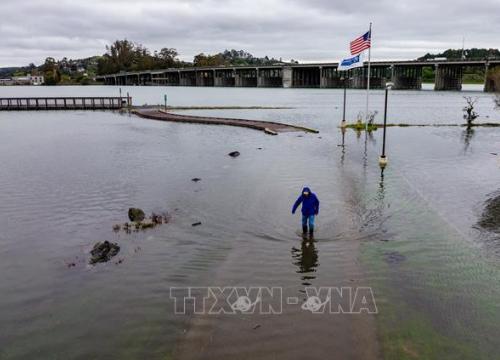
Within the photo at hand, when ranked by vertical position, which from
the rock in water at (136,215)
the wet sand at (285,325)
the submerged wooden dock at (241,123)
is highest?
the submerged wooden dock at (241,123)

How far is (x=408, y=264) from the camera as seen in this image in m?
13.6

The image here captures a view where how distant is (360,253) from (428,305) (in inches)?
133

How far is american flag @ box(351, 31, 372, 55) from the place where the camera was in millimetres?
38500

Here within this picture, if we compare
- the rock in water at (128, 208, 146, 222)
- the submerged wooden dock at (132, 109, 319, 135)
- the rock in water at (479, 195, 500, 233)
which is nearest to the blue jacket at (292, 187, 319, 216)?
the rock in water at (128, 208, 146, 222)

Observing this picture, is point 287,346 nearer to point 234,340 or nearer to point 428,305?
point 234,340

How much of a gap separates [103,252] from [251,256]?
4.63 m

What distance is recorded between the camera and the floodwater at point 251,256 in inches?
387

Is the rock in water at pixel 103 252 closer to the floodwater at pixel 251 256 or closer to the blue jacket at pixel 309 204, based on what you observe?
the floodwater at pixel 251 256

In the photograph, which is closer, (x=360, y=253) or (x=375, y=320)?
(x=375, y=320)

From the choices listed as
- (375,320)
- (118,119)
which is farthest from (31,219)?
(118,119)

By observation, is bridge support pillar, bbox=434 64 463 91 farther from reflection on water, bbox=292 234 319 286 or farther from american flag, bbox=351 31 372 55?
reflection on water, bbox=292 234 319 286

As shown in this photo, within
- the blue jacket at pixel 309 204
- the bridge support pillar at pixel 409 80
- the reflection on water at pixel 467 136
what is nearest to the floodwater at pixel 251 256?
the blue jacket at pixel 309 204

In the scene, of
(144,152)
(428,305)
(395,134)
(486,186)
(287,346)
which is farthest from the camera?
(395,134)

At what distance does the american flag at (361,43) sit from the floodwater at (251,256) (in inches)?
478
